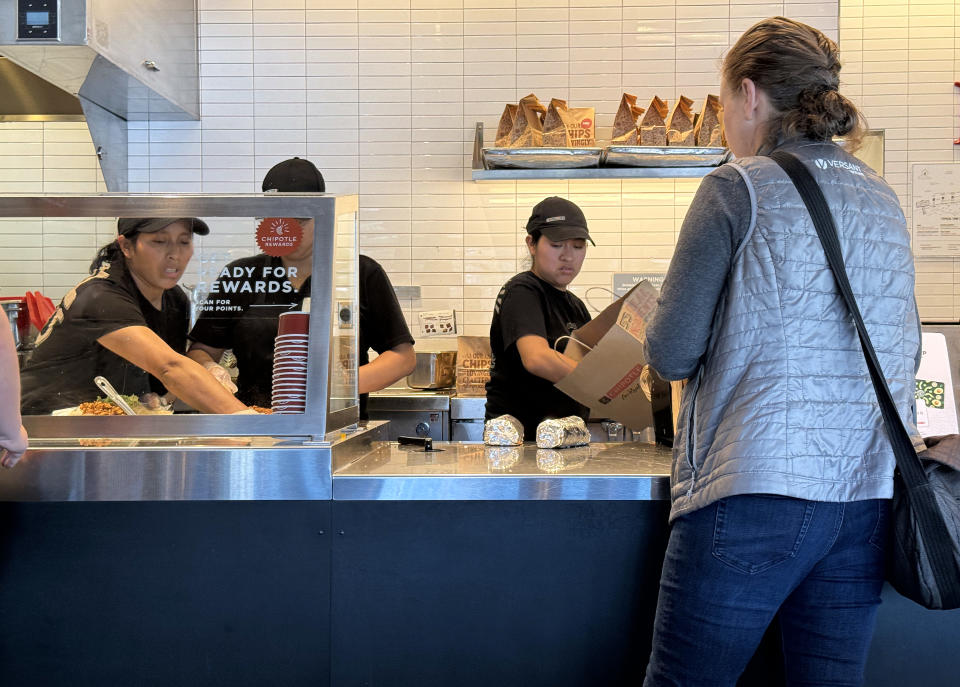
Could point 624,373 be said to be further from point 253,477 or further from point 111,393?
point 111,393

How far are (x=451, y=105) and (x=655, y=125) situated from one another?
0.98m

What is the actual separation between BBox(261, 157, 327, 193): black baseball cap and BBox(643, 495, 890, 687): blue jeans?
1.52 meters

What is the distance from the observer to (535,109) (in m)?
3.91

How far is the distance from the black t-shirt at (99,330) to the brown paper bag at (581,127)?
2.51m

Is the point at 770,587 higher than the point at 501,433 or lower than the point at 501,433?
lower

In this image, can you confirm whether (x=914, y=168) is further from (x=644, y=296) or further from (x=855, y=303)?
(x=855, y=303)

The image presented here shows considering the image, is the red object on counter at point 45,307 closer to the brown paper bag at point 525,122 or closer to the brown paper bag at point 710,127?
the brown paper bag at point 525,122

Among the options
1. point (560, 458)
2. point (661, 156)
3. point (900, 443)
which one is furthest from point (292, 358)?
point (661, 156)

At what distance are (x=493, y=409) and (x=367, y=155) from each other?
1752mm

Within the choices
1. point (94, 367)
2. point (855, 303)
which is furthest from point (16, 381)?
point (855, 303)

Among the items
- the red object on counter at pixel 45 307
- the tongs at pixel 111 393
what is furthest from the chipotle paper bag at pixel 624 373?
the red object on counter at pixel 45 307

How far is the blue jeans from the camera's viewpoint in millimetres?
1343

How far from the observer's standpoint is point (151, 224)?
→ 1.70m

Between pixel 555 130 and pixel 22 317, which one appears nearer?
pixel 22 317
